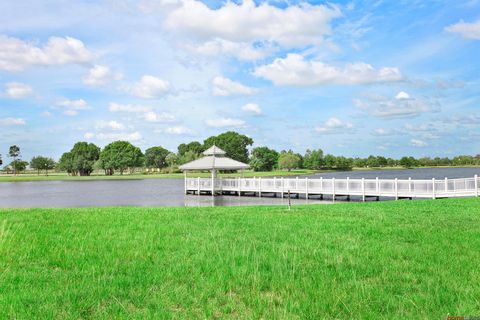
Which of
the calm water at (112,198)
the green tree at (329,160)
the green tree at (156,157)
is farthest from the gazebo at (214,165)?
the green tree at (329,160)

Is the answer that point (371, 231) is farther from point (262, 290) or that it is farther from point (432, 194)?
point (432, 194)

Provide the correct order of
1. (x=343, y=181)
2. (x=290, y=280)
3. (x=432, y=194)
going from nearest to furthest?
1. (x=290, y=280)
2. (x=432, y=194)
3. (x=343, y=181)

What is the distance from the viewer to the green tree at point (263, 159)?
112 meters

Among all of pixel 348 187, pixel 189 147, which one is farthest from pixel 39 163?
pixel 348 187

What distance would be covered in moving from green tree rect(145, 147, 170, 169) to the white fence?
92.4 metres

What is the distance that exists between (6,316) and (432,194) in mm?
26026

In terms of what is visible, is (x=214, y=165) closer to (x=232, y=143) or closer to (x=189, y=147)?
(x=232, y=143)

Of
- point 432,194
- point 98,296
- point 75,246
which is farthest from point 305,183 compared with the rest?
point 98,296

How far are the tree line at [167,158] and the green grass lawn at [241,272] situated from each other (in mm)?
97360

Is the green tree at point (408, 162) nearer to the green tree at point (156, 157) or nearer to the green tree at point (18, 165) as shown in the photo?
the green tree at point (156, 157)

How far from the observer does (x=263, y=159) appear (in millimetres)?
113062

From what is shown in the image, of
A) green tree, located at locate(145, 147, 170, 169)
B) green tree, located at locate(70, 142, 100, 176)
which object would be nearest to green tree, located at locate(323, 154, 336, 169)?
green tree, located at locate(145, 147, 170, 169)

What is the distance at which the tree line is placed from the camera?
358ft

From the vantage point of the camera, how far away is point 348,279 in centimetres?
543
